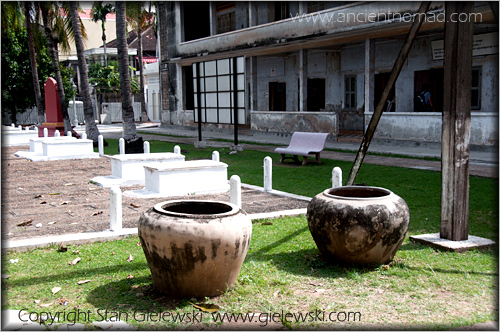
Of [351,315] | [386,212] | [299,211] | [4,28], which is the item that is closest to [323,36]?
[299,211]

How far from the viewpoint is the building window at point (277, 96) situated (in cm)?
2534

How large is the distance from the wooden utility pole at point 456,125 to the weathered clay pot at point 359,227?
1.19 metres

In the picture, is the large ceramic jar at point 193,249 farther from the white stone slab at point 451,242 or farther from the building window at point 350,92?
the building window at point 350,92

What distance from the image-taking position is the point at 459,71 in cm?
588

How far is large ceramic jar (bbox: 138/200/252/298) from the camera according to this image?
417cm

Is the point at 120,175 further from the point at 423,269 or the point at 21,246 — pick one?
the point at 423,269

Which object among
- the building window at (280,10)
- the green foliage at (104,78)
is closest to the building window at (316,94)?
the building window at (280,10)

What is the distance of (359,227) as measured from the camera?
4895mm

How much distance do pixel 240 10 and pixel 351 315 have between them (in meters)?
24.5

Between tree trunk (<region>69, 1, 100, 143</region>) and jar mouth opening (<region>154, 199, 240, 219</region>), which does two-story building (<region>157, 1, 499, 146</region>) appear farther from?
jar mouth opening (<region>154, 199, 240, 219</region>)

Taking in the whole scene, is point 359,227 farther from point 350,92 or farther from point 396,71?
point 350,92

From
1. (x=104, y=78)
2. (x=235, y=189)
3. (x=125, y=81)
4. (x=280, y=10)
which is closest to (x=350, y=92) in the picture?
(x=280, y=10)

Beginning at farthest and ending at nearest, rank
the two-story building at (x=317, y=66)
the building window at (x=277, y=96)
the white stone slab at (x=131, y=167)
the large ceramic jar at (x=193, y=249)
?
the building window at (x=277, y=96), the two-story building at (x=317, y=66), the white stone slab at (x=131, y=167), the large ceramic jar at (x=193, y=249)

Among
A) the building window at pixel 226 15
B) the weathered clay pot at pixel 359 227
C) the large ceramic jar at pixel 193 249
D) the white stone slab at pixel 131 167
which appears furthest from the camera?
the building window at pixel 226 15
